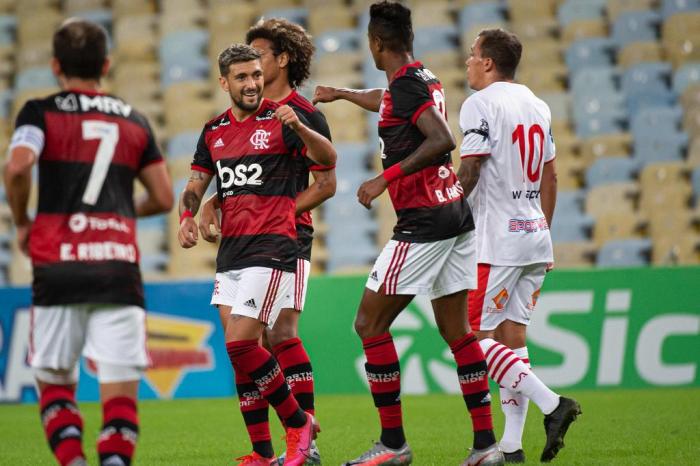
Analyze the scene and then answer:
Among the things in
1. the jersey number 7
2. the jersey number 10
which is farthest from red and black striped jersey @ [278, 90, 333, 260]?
the jersey number 7

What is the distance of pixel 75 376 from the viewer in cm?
437

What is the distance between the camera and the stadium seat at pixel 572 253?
12102 mm

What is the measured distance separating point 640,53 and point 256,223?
9.79 meters

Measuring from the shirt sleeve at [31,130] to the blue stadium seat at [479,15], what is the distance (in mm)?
11015

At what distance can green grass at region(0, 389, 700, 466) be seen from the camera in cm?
620

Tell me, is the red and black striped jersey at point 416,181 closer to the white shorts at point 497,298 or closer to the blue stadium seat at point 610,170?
the white shorts at point 497,298

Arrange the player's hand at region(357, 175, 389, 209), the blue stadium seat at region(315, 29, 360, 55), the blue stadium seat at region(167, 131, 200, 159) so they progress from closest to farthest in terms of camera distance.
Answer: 1. the player's hand at region(357, 175, 389, 209)
2. the blue stadium seat at region(167, 131, 200, 159)
3. the blue stadium seat at region(315, 29, 360, 55)

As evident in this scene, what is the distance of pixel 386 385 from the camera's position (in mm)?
5414

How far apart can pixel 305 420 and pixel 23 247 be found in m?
1.98

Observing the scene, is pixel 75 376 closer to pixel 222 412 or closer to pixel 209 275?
pixel 222 412

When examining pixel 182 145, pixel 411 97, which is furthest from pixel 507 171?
pixel 182 145

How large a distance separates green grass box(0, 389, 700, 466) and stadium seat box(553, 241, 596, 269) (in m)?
2.26

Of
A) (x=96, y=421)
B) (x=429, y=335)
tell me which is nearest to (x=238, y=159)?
(x=96, y=421)

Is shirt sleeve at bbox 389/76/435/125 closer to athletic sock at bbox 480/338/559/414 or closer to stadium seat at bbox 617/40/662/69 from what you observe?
athletic sock at bbox 480/338/559/414
